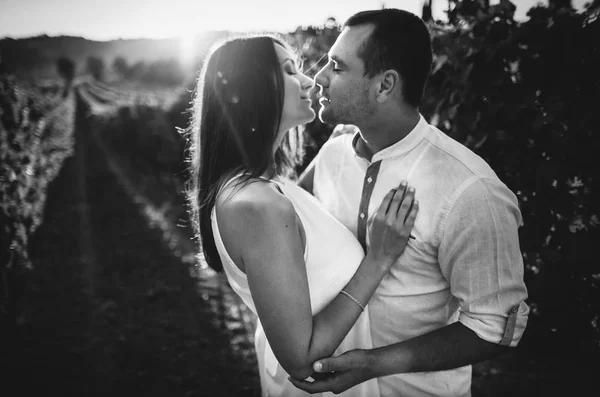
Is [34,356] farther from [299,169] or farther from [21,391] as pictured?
[299,169]

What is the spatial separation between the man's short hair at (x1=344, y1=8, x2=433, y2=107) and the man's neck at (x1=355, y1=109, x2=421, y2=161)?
0.32 ft

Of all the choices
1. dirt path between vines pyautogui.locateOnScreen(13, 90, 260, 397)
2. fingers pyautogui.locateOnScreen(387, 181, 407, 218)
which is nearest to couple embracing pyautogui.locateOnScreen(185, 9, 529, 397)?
fingers pyautogui.locateOnScreen(387, 181, 407, 218)

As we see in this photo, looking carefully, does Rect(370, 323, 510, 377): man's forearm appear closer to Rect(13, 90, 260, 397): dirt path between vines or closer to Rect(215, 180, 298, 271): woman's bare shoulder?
Rect(215, 180, 298, 271): woman's bare shoulder

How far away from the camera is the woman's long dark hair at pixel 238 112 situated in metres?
2.26

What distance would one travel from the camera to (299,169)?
18.4ft

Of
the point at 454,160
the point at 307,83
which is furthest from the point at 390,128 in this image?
the point at 307,83

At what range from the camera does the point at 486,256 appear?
1.86 m

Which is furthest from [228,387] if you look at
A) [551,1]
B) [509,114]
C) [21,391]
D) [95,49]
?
[95,49]

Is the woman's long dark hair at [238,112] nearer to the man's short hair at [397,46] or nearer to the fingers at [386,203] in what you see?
the man's short hair at [397,46]

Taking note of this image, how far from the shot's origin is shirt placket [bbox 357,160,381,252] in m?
2.29

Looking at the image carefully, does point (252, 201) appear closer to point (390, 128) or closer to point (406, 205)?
point (406, 205)

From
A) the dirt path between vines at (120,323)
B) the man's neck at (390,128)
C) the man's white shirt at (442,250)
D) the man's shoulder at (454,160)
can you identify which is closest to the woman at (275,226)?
the man's white shirt at (442,250)

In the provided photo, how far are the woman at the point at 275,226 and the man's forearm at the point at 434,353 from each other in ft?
0.63

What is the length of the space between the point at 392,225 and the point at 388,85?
0.83m
